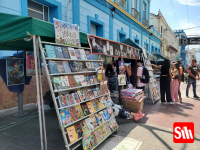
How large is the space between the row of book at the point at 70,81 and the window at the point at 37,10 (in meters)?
4.47

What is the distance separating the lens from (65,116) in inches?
98.9

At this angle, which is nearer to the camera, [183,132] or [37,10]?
[183,132]

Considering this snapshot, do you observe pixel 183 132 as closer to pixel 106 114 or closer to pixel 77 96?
pixel 106 114

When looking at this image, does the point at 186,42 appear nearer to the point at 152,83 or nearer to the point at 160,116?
the point at 152,83

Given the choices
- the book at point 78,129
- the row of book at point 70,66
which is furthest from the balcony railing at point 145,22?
the book at point 78,129

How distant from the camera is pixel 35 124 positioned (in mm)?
4066

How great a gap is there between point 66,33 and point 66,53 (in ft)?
1.30

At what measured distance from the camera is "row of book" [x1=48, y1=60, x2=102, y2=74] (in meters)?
2.57

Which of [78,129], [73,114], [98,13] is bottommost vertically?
[78,129]

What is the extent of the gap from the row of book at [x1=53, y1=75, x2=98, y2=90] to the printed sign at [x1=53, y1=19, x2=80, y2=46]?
0.70m

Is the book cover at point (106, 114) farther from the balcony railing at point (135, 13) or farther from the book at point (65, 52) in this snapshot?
the balcony railing at point (135, 13)

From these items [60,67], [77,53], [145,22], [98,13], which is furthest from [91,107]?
[145,22]

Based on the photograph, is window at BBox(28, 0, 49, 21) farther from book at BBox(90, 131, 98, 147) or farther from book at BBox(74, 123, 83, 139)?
book at BBox(90, 131, 98, 147)

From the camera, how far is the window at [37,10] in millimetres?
5848
